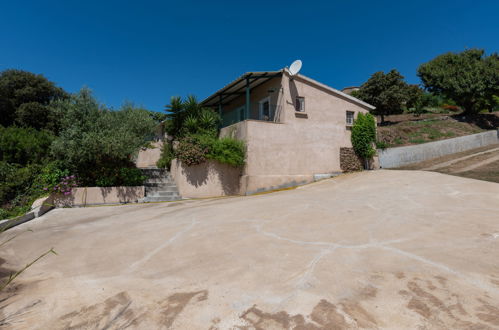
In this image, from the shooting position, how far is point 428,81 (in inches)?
1045

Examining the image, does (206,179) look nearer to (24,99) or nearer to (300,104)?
(300,104)

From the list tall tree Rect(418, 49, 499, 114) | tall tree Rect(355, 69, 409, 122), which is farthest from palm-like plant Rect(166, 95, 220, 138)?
tall tree Rect(418, 49, 499, 114)

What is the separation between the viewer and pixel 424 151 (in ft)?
56.2

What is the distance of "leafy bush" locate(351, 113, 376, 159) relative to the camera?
14.6 metres

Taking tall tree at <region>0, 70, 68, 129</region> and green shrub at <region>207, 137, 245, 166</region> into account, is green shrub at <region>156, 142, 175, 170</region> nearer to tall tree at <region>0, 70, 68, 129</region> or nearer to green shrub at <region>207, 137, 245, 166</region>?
green shrub at <region>207, 137, 245, 166</region>

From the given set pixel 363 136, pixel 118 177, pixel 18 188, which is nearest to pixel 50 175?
pixel 18 188

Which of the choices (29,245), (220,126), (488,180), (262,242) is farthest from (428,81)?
(29,245)

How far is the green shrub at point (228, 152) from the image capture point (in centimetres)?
1107

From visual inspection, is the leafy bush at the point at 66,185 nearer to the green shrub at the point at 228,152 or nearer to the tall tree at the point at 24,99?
the green shrub at the point at 228,152

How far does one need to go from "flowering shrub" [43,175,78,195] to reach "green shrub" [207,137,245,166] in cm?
538

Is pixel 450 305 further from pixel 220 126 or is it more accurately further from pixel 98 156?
pixel 220 126

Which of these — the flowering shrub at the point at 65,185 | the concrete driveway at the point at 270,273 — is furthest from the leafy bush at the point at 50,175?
the concrete driveway at the point at 270,273

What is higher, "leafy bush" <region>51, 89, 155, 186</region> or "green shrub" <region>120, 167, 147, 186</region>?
"leafy bush" <region>51, 89, 155, 186</region>

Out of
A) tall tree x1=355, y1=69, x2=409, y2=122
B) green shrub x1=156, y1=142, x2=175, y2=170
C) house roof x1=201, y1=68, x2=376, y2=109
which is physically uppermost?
tall tree x1=355, y1=69, x2=409, y2=122
